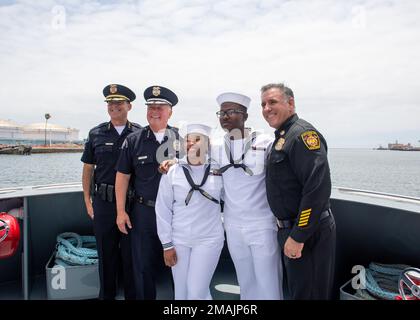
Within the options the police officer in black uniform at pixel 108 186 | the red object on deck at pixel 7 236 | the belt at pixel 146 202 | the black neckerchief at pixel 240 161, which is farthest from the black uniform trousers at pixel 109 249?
the black neckerchief at pixel 240 161

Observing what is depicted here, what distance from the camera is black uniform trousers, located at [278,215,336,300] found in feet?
6.05

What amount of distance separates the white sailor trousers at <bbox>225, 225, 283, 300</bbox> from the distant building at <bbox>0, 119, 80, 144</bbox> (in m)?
112

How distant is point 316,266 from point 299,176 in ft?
1.71

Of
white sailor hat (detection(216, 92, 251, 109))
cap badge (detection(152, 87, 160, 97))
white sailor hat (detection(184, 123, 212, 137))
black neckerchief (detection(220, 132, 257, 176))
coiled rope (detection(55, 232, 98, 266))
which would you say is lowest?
coiled rope (detection(55, 232, 98, 266))

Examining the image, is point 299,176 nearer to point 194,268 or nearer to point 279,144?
point 279,144

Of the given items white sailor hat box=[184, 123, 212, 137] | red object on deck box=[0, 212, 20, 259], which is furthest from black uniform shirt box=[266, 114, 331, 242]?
red object on deck box=[0, 212, 20, 259]

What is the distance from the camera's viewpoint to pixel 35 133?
111875mm

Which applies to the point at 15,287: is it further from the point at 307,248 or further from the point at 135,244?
the point at 307,248

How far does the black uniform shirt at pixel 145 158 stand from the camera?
2.34m

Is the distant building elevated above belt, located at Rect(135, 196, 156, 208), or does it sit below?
above

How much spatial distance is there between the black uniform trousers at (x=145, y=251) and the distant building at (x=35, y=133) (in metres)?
112

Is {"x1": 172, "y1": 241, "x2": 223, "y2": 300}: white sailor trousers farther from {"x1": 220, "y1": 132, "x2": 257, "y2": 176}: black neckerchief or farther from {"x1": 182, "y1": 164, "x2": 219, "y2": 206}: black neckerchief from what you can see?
{"x1": 220, "y1": 132, "x2": 257, "y2": 176}: black neckerchief

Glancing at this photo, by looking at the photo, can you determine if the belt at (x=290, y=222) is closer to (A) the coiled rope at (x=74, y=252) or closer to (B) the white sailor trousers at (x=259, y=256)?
(B) the white sailor trousers at (x=259, y=256)

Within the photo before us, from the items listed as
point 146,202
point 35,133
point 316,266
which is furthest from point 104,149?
point 35,133
